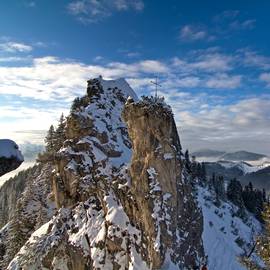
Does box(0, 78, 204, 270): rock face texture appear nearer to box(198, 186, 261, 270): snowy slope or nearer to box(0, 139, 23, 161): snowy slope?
box(198, 186, 261, 270): snowy slope

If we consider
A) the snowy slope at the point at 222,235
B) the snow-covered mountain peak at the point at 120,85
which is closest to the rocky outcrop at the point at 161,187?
the snowy slope at the point at 222,235

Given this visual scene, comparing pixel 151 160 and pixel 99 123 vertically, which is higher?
pixel 99 123

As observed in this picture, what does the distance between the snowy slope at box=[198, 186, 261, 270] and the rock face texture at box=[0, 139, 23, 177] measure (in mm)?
39239

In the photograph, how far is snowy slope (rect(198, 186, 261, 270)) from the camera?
4959 centimetres

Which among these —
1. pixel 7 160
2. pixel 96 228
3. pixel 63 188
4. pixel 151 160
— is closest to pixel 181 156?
A: pixel 151 160

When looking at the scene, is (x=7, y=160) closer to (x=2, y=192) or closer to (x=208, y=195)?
(x=208, y=195)

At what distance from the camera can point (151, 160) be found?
39.8 m

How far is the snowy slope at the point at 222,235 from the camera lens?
49594mm

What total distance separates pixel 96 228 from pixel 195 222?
11127 millimetres

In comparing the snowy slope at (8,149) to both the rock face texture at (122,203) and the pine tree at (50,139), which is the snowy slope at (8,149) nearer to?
the rock face texture at (122,203)

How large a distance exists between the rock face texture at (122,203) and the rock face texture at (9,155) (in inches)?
1064

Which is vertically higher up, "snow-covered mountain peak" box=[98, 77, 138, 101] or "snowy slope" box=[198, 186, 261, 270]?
"snow-covered mountain peak" box=[98, 77, 138, 101]

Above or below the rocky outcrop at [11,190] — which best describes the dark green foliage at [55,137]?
above

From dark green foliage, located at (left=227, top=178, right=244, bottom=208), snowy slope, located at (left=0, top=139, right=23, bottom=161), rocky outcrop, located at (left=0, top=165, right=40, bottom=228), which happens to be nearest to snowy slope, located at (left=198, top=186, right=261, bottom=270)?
dark green foliage, located at (left=227, top=178, right=244, bottom=208)
